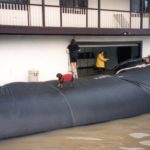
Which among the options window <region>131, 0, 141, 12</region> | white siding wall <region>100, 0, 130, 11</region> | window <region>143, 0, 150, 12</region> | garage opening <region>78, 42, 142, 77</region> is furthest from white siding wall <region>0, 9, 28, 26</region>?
window <region>143, 0, 150, 12</region>

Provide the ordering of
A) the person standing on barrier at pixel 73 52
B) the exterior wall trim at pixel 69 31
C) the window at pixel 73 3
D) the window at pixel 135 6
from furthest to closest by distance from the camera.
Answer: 1. the window at pixel 135 6
2. the window at pixel 73 3
3. the person standing on barrier at pixel 73 52
4. the exterior wall trim at pixel 69 31

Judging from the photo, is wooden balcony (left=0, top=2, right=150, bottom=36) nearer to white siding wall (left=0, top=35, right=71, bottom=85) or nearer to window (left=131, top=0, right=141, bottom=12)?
window (left=131, top=0, right=141, bottom=12)

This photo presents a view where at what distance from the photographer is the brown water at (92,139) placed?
8141 millimetres

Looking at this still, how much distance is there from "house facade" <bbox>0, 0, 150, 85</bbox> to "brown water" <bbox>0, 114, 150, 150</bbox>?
7.75m

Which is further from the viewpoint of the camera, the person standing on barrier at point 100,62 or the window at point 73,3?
the person standing on barrier at point 100,62

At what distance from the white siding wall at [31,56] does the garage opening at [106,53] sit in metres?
1.00

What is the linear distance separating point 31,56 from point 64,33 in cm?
201

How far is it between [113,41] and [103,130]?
39.9ft

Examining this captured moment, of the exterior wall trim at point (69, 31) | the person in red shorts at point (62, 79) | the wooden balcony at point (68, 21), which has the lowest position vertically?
the person in red shorts at point (62, 79)

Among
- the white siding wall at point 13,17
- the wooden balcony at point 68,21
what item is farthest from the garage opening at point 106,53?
the white siding wall at point 13,17

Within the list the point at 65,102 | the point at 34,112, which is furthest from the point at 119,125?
the point at 34,112

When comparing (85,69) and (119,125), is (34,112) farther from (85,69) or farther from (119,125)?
(85,69)

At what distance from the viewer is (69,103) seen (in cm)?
955

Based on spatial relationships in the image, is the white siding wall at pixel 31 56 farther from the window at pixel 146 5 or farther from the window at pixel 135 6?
the window at pixel 146 5
